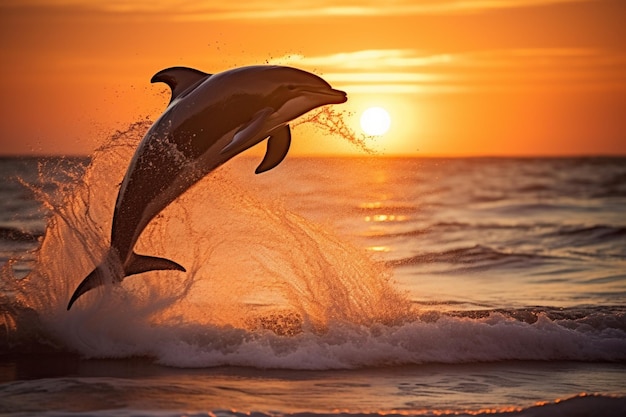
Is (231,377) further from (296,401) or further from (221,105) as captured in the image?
(221,105)

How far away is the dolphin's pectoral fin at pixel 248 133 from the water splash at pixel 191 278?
8.91 ft

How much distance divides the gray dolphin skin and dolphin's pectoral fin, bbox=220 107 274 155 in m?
0.01

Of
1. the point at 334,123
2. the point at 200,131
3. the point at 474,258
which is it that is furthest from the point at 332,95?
the point at 474,258

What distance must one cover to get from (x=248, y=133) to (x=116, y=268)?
2.40 metres

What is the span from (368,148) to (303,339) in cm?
246

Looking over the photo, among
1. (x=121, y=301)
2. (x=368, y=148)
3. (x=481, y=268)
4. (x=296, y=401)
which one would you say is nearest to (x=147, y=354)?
(x=121, y=301)

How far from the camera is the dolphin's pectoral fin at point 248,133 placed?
981 cm

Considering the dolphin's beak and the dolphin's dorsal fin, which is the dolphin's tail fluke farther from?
the dolphin's beak

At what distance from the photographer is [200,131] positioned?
10188mm

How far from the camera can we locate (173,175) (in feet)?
33.9

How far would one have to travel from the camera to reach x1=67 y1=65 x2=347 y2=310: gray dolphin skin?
10016mm

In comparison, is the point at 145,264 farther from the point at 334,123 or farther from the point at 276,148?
the point at 334,123

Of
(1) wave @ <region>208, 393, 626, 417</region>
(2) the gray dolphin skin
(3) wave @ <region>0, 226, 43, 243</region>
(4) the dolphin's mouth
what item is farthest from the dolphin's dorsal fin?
(3) wave @ <region>0, 226, 43, 243</region>

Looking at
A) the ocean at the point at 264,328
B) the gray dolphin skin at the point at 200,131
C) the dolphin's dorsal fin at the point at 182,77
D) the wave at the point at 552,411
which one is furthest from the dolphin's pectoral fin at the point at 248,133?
the wave at the point at 552,411
